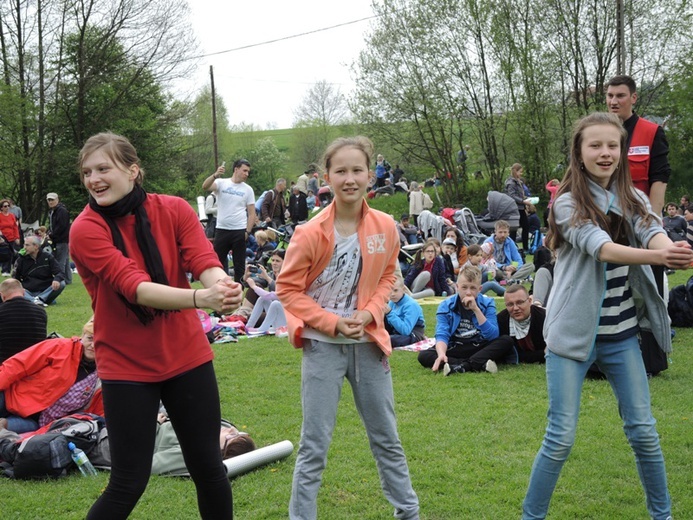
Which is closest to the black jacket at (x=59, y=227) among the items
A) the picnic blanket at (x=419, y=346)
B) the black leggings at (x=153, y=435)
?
the picnic blanket at (x=419, y=346)

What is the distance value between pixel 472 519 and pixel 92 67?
31.2 m

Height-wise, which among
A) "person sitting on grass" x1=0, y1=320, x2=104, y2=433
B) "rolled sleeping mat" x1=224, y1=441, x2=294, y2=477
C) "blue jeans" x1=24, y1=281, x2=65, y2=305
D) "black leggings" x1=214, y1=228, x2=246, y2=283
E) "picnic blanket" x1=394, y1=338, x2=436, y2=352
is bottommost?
"picnic blanket" x1=394, y1=338, x2=436, y2=352

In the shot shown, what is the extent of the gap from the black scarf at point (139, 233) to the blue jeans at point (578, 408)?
1798 millimetres

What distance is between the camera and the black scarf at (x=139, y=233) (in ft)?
10.3

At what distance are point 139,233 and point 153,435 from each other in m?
0.84

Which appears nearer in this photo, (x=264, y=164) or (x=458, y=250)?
(x=458, y=250)

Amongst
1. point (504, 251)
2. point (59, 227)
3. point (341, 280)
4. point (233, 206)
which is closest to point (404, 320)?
point (233, 206)

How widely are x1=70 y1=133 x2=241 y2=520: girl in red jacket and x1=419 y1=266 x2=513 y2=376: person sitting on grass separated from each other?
510 centimetres

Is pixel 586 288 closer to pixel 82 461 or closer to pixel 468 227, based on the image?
pixel 82 461

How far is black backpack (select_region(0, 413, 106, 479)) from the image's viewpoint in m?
5.27

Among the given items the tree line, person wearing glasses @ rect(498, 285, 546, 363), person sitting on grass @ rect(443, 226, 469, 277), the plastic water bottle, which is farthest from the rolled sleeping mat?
the tree line

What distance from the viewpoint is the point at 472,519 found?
167 inches

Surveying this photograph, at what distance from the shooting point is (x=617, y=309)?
3.56m

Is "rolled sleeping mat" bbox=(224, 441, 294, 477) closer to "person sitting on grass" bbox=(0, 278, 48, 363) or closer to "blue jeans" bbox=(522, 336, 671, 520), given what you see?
"blue jeans" bbox=(522, 336, 671, 520)
